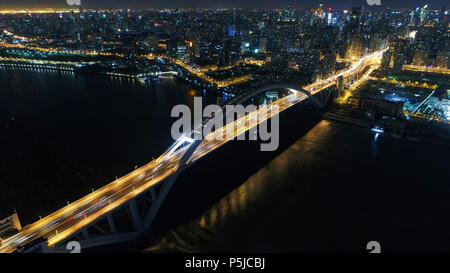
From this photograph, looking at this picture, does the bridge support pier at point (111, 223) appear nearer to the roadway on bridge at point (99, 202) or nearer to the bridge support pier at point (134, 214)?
the roadway on bridge at point (99, 202)

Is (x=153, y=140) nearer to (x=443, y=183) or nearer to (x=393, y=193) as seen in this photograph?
(x=393, y=193)

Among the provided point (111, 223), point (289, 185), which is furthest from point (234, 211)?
point (111, 223)

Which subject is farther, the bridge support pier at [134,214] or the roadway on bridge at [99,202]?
the bridge support pier at [134,214]

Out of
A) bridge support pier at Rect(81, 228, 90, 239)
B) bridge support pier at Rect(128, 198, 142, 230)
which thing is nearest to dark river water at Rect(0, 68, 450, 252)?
bridge support pier at Rect(128, 198, 142, 230)

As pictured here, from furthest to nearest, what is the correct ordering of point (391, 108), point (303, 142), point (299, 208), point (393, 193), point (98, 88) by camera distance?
1. point (98, 88)
2. point (391, 108)
3. point (303, 142)
4. point (393, 193)
5. point (299, 208)

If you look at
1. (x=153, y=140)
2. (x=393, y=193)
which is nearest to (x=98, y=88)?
(x=153, y=140)

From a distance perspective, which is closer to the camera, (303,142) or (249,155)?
(249,155)

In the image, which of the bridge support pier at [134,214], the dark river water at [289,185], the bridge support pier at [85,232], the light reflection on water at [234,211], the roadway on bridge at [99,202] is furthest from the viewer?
the dark river water at [289,185]

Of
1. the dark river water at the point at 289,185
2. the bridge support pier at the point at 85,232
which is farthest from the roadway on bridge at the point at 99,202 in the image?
the dark river water at the point at 289,185
